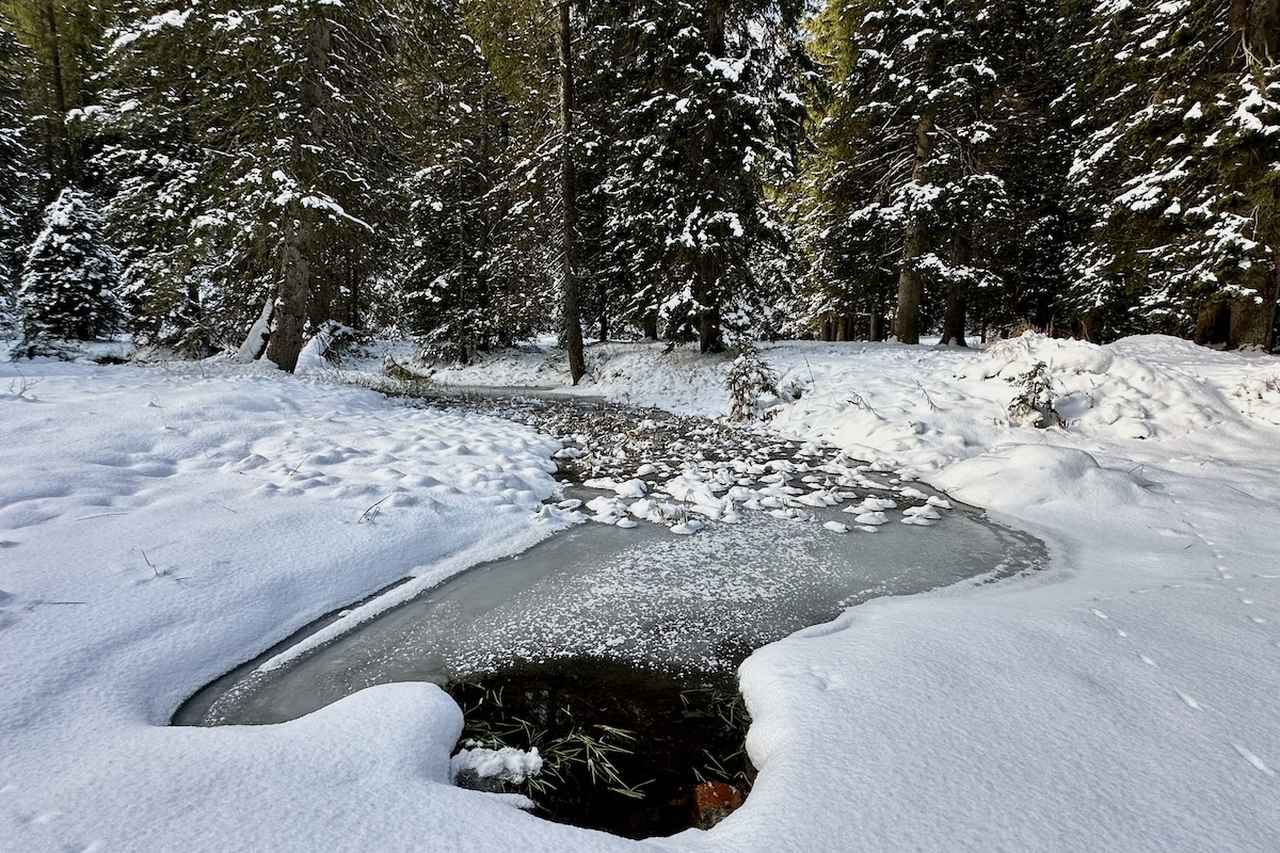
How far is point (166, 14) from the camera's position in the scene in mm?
8945

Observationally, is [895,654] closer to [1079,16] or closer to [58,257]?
[1079,16]

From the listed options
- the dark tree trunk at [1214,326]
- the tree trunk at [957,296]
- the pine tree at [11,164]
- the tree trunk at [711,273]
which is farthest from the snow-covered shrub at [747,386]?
the pine tree at [11,164]

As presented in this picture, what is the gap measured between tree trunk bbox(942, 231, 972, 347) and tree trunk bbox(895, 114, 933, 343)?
750mm

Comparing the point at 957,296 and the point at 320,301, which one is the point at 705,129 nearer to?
the point at 957,296

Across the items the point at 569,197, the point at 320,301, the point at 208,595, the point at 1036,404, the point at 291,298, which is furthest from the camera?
the point at 569,197

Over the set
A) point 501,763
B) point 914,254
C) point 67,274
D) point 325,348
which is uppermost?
point 914,254

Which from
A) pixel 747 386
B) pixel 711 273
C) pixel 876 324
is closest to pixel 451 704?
pixel 747 386

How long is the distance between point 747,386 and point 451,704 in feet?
27.2

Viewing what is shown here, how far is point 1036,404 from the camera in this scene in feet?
24.1

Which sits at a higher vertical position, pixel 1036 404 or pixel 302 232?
pixel 302 232

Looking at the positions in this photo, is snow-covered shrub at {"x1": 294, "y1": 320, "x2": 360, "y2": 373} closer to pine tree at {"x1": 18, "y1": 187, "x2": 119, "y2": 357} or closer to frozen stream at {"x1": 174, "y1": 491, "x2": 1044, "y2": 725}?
pine tree at {"x1": 18, "y1": 187, "x2": 119, "y2": 357}

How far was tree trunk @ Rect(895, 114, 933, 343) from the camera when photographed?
13102 mm

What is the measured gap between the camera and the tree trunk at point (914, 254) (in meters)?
13.1

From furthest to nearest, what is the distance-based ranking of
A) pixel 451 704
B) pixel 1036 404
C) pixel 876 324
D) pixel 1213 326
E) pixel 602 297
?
pixel 876 324 < pixel 602 297 < pixel 1213 326 < pixel 1036 404 < pixel 451 704
